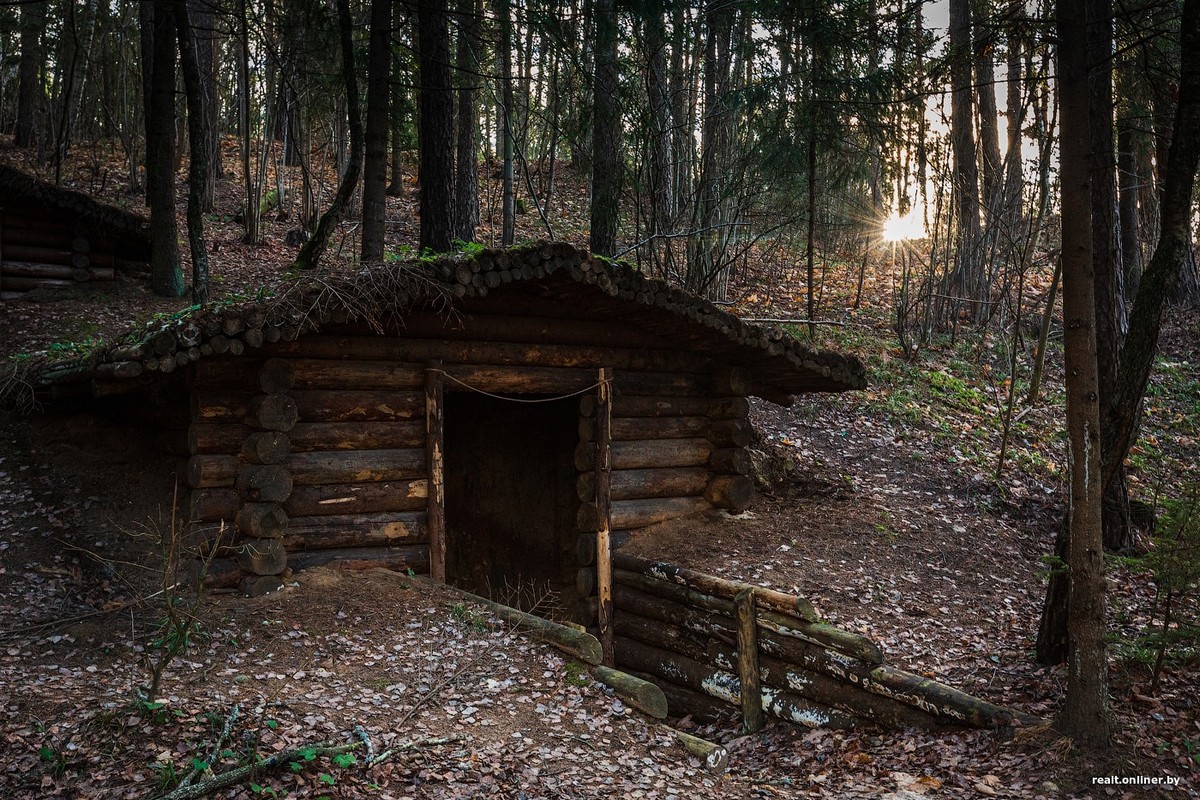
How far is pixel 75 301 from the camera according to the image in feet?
45.3

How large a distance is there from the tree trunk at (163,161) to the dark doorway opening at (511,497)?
22.3 ft

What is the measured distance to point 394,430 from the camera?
822 cm

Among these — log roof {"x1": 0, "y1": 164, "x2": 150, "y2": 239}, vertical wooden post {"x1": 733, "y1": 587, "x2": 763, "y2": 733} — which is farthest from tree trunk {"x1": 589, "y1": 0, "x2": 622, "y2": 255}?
log roof {"x1": 0, "y1": 164, "x2": 150, "y2": 239}

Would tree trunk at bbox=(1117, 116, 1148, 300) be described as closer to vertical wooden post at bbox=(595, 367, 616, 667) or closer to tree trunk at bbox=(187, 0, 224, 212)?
vertical wooden post at bbox=(595, 367, 616, 667)

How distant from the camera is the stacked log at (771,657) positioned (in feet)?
19.7

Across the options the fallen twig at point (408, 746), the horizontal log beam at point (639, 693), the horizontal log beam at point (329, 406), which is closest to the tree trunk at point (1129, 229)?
the horizontal log beam at point (639, 693)

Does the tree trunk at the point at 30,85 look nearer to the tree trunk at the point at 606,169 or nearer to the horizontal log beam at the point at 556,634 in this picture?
the tree trunk at the point at 606,169

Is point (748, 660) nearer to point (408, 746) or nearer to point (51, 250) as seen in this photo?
point (408, 746)

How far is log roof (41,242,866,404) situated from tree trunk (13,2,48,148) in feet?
57.3

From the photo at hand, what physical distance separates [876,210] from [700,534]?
17097mm

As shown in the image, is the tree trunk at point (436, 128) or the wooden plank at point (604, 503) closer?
the wooden plank at point (604, 503)

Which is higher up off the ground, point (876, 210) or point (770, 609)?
point (876, 210)

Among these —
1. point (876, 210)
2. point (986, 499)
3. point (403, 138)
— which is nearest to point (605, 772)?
point (986, 499)

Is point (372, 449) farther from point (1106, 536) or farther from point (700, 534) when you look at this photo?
point (1106, 536)
